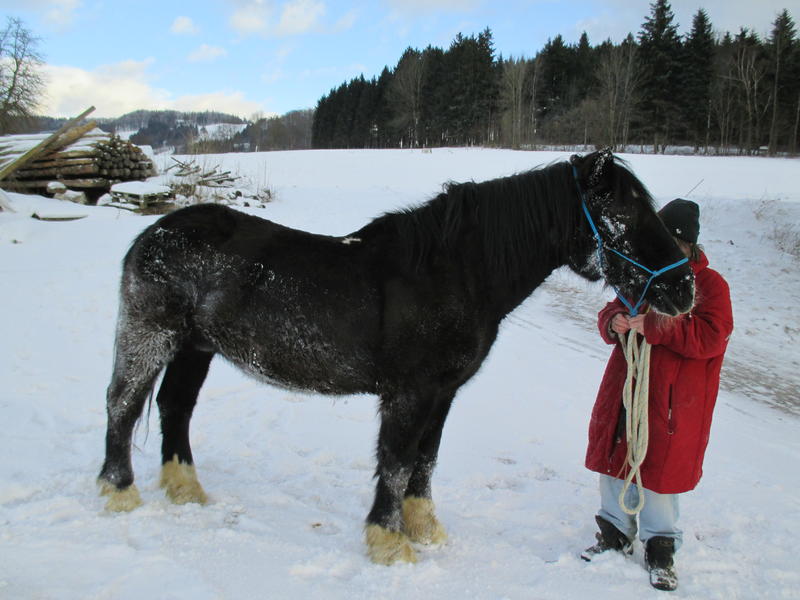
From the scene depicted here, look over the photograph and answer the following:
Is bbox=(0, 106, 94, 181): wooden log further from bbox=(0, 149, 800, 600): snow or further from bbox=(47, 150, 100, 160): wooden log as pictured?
bbox=(0, 149, 800, 600): snow

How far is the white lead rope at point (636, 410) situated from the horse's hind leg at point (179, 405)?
8.50ft

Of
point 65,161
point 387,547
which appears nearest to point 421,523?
point 387,547

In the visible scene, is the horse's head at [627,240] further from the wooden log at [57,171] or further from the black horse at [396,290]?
the wooden log at [57,171]

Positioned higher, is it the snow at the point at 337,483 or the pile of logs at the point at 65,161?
the pile of logs at the point at 65,161

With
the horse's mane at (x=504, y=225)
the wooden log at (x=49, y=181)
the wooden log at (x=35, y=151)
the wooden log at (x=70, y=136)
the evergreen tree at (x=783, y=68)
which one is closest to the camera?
the horse's mane at (x=504, y=225)

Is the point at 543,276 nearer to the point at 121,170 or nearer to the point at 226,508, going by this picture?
the point at 226,508

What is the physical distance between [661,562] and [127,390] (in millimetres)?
3124

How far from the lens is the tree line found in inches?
1496

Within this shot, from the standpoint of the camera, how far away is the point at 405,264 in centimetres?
267

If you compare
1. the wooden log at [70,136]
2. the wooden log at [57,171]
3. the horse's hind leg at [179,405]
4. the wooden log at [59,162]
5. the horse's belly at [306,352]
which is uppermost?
the wooden log at [70,136]

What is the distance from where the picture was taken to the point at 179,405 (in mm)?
3342

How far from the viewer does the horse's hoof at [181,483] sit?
311cm

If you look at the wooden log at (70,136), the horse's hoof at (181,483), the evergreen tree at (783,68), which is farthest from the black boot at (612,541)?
the evergreen tree at (783,68)

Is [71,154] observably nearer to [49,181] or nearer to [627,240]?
[49,181]
